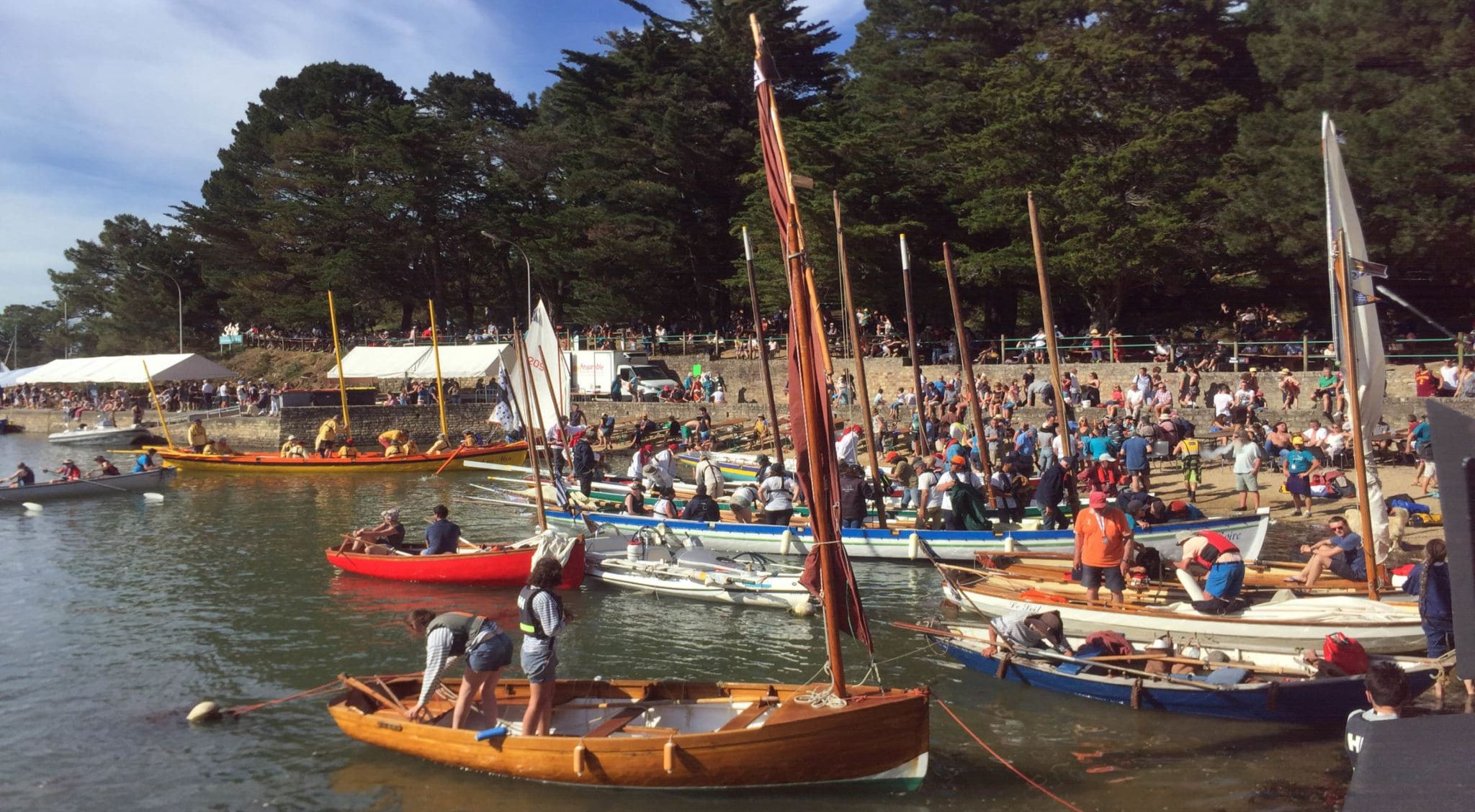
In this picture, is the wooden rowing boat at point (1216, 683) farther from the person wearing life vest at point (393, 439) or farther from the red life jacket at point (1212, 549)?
the person wearing life vest at point (393, 439)

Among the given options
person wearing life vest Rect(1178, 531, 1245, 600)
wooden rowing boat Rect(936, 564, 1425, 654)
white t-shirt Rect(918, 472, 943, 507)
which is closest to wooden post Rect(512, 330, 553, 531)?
white t-shirt Rect(918, 472, 943, 507)

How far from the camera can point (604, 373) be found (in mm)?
46938

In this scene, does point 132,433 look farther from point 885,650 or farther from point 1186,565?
point 1186,565

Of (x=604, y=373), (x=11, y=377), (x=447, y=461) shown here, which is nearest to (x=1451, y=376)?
(x=447, y=461)

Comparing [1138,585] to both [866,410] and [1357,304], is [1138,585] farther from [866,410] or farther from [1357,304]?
[866,410]

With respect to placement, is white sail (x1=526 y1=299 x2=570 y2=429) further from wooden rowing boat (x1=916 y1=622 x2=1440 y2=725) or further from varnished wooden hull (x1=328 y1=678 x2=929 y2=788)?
varnished wooden hull (x1=328 y1=678 x2=929 y2=788)

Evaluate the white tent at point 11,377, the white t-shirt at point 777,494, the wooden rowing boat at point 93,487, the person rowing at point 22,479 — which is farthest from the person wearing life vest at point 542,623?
the white tent at point 11,377

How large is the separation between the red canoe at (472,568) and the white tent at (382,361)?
29.3m

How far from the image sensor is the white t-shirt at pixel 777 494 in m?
19.8

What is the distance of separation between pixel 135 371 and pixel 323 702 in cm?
4554

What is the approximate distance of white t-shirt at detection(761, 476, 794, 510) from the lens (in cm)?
1983

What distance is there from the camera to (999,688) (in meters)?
12.5

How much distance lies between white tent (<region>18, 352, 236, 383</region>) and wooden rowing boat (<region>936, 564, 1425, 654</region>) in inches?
1837

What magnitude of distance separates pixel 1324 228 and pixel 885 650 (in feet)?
77.7
